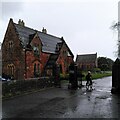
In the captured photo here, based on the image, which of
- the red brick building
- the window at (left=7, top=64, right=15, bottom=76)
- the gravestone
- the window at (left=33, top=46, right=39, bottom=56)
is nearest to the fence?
the gravestone

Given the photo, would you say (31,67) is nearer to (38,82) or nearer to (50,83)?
(50,83)

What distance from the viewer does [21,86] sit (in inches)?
720

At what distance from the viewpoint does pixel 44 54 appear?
46219mm

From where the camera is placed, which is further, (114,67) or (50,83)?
(50,83)

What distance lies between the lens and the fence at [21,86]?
16.4 metres

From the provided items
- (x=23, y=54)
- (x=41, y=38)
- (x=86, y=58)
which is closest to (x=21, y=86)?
(x=23, y=54)

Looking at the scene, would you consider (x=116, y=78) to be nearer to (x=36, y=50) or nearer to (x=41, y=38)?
(x=36, y=50)

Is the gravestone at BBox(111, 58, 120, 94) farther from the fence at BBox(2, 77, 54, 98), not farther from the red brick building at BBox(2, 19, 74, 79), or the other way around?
the red brick building at BBox(2, 19, 74, 79)

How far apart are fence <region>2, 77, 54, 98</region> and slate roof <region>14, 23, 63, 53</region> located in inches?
729

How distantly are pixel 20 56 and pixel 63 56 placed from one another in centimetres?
1453

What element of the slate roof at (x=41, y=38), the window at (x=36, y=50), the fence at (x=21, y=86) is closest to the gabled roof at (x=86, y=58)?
the slate roof at (x=41, y=38)

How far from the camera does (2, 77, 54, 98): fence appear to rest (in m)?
16.4

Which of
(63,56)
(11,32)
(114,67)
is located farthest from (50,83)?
(63,56)

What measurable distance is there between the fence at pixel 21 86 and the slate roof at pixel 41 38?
60.8 ft
